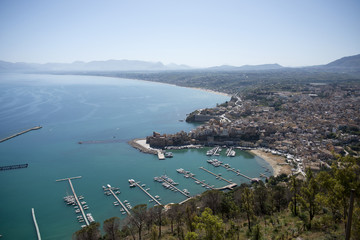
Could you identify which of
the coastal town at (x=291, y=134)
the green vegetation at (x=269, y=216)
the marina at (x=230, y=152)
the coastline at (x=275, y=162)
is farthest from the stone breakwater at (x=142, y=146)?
the green vegetation at (x=269, y=216)

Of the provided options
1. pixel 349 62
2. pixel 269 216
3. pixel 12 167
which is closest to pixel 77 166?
pixel 12 167

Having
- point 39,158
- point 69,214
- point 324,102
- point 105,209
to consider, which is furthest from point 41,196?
point 324,102

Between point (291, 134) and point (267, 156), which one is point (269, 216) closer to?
point (267, 156)

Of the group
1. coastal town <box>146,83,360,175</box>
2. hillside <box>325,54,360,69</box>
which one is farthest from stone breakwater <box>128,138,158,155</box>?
hillside <box>325,54,360,69</box>

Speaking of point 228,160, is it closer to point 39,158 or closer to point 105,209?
point 105,209

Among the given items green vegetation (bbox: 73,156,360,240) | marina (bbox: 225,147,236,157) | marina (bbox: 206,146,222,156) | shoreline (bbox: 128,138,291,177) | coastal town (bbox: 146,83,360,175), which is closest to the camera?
green vegetation (bbox: 73,156,360,240)

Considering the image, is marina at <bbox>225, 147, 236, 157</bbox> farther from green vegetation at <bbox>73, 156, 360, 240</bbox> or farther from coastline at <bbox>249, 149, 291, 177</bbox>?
green vegetation at <bbox>73, 156, 360, 240</bbox>
